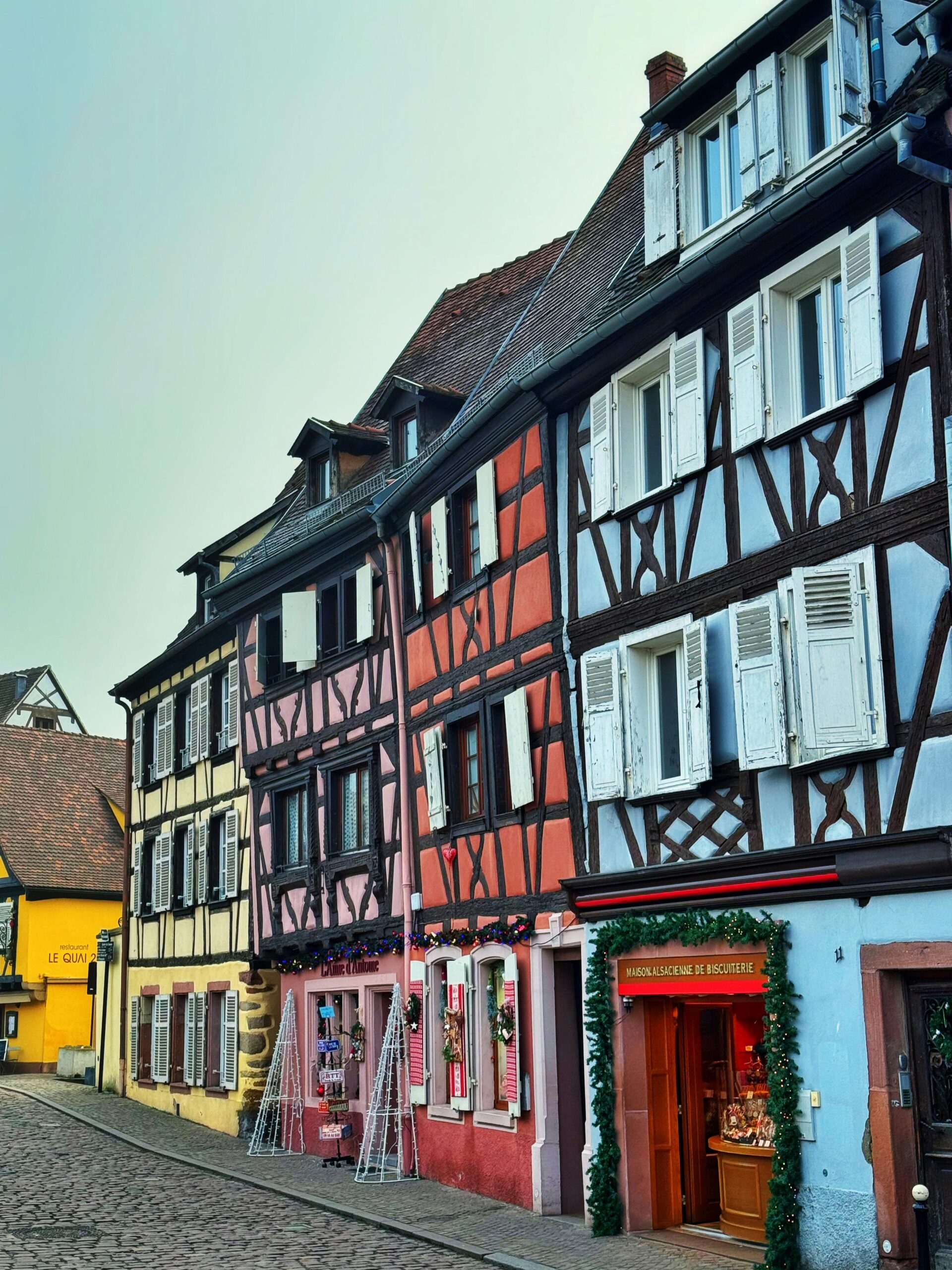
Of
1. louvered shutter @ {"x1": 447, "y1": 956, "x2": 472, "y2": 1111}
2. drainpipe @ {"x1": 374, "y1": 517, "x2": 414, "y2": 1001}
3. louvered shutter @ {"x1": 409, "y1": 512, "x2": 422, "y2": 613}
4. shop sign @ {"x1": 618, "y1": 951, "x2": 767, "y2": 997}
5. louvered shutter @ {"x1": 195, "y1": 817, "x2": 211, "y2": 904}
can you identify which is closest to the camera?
shop sign @ {"x1": 618, "y1": 951, "x2": 767, "y2": 997}

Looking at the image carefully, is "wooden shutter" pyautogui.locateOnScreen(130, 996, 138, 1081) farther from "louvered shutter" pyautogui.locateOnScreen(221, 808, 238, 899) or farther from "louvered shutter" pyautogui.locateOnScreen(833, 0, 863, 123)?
"louvered shutter" pyautogui.locateOnScreen(833, 0, 863, 123)

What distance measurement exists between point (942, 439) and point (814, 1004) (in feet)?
13.2

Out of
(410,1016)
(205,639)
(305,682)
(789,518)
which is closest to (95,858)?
(205,639)

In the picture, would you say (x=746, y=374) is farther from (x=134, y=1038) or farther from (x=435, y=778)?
(x=134, y=1038)

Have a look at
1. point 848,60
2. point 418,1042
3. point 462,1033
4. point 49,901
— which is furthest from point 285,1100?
point 49,901

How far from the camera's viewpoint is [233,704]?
2552cm

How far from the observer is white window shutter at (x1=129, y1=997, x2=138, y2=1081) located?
29297 mm

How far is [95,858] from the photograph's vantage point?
41.7 metres

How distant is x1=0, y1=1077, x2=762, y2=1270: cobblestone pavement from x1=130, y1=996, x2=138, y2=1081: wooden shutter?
7.18 meters

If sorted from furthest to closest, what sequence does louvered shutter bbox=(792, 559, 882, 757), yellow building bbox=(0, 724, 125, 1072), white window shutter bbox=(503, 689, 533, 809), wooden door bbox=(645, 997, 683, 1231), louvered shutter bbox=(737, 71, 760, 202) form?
1. yellow building bbox=(0, 724, 125, 1072)
2. white window shutter bbox=(503, 689, 533, 809)
3. wooden door bbox=(645, 997, 683, 1231)
4. louvered shutter bbox=(737, 71, 760, 202)
5. louvered shutter bbox=(792, 559, 882, 757)

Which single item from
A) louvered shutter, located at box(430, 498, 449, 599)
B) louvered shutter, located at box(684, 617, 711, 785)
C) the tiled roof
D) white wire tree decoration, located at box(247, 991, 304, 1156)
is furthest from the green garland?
the tiled roof

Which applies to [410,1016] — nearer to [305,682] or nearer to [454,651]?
[454,651]

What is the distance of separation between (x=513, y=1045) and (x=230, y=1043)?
945 cm

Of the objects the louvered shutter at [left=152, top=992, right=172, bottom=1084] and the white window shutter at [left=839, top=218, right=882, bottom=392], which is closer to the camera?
the white window shutter at [left=839, top=218, right=882, bottom=392]
